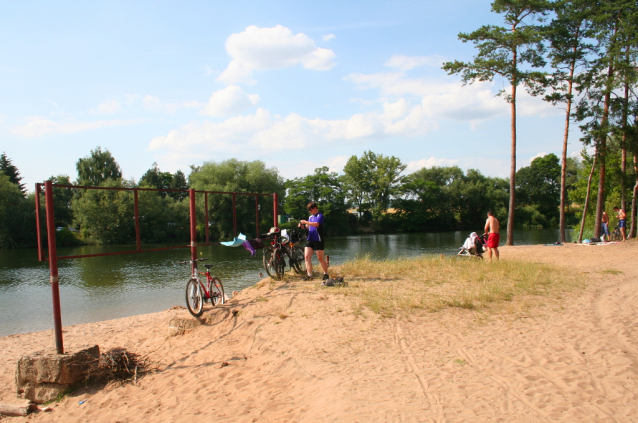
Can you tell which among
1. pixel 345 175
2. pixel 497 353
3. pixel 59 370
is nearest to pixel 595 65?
pixel 497 353

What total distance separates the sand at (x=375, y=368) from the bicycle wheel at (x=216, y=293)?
0.41 metres

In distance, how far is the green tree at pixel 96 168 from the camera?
174ft

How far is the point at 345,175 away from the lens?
59281 mm

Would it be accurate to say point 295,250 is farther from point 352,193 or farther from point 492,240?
point 352,193

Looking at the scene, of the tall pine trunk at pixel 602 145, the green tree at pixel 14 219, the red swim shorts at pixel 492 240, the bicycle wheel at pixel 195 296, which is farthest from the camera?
the green tree at pixel 14 219

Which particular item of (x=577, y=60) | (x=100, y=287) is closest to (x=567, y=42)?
(x=577, y=60)

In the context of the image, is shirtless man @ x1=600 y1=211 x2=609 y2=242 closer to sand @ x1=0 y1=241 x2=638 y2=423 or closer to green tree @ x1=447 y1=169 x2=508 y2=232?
sand @ x1=0 y1=241 x2=638 y2=423

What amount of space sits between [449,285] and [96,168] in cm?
5513

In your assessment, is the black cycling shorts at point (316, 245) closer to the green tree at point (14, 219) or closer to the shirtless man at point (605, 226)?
the shirtless man at point (605, 226)

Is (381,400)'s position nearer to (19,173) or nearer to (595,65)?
(595,65)

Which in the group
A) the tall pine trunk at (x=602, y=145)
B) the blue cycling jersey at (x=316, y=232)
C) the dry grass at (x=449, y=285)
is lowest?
the dry grass at (x=449, y=285)

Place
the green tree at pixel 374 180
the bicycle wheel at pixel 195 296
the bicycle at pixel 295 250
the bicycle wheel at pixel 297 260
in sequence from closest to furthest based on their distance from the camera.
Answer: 1. the bicycle wheel at pixel 195 296
2. the bicycle at pixel 295 250
3. the bicycle wheel at pixel 297 260
4. the green tree at pixel 374 180

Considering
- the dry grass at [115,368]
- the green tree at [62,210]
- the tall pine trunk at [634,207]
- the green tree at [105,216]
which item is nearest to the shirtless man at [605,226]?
the tall pine trunk at [634,207]

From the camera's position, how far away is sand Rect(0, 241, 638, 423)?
3604 millimetres
